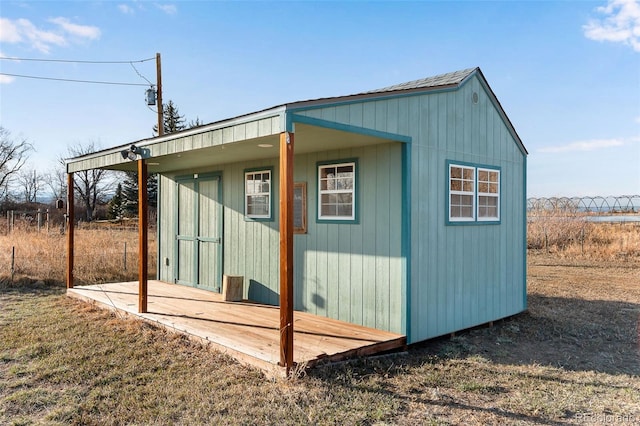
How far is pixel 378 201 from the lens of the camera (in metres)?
5.25

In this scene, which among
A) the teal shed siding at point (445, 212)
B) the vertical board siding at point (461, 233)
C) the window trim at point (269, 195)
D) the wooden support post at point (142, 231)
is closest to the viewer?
the teal shed siding at point (445, 212)

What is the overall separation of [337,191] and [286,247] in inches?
77.4

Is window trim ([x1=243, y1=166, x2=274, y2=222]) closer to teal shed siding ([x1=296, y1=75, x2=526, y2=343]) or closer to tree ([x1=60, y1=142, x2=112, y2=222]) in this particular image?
teal shed siding ([x1=296, y1=75, x2=526, y2=343])

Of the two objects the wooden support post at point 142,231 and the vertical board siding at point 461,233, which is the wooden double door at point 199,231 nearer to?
the wooden support post at point 142,231

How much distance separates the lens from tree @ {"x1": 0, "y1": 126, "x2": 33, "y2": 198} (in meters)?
28.0

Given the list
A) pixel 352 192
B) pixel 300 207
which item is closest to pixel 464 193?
pixel 352 192

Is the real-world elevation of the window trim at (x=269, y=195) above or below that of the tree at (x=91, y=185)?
below

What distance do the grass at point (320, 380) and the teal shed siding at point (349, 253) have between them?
77cm

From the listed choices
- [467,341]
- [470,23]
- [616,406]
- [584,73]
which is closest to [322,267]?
[467,341]

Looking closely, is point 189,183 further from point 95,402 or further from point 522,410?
point 522,410

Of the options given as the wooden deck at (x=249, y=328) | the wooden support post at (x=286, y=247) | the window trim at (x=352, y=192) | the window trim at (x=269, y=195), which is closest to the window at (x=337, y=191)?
the window trim at (x=352, y=192)

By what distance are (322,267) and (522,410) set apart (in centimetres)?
295

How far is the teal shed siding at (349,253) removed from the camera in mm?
5105

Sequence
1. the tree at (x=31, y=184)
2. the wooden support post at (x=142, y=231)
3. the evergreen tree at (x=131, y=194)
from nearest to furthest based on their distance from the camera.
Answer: the wooden support post at (x=142, y=231), the evergreen tree at (x=131, y=194), the tree at (x=31, y=184)
